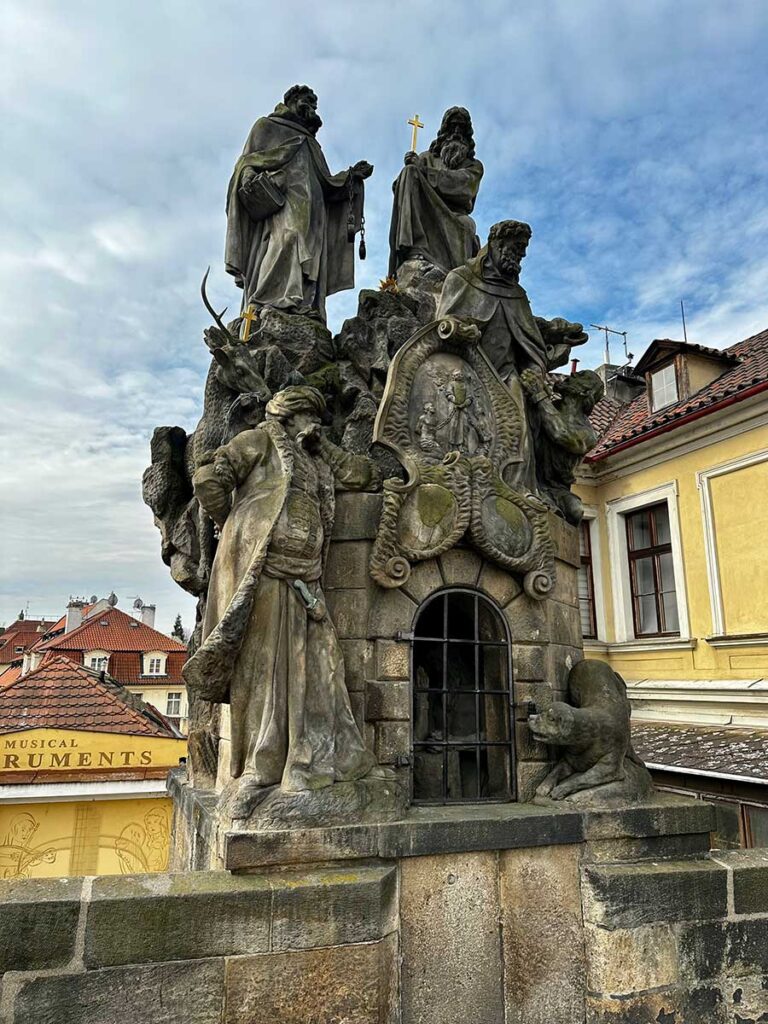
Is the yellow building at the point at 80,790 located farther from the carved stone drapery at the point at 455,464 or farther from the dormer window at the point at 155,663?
the dormer window at the point at 155,663

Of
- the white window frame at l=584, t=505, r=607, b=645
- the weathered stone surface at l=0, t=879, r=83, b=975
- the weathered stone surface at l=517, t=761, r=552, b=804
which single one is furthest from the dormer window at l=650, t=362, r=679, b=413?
the weathered stone surface at l=0, t=879, r=83, b=975

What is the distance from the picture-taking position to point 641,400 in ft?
58.6

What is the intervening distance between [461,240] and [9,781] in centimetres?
797

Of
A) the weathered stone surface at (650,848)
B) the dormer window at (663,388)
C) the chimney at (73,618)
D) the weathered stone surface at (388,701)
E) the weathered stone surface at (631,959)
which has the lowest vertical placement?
the weathered stone surface at (631,959)

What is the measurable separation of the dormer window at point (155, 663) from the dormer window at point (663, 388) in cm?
2364

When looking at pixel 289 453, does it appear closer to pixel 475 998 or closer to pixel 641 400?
pixel 475 998

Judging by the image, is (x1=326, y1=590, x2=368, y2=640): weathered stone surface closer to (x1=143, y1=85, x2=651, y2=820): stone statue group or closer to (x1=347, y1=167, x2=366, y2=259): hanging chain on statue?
(x1=143, y1=85, x2=651, y2=820): stone statue group

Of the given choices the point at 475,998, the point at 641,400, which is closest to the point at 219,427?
the point at 475,998

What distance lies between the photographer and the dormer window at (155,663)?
31969 mm

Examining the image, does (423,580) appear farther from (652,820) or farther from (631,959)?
(631,959)

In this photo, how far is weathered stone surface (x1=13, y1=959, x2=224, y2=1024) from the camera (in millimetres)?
3283

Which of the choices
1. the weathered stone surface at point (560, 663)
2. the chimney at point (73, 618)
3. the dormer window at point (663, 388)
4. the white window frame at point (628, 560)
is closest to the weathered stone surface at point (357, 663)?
the weathered stone surface at point (560, 663)

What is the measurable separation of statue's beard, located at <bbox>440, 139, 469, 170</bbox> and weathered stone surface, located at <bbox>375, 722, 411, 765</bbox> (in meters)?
5.33

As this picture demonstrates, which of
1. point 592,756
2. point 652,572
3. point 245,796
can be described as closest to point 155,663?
point 652,572
